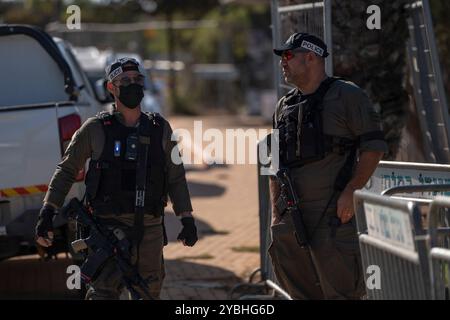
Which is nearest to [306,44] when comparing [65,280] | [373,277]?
[373,277]

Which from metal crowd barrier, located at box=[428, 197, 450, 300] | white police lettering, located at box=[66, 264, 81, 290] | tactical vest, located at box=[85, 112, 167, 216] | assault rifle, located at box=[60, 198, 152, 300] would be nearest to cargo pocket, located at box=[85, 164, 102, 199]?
tactical vest, located at box=[85, 112, 167, 216]

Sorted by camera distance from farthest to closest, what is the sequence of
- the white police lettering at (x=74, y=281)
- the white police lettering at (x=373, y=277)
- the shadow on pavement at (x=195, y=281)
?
the shadow on pavement at (x=195, y=281) → the white police lettering at (x=74, y=281) → the white police lettering at (x=373, y=277)

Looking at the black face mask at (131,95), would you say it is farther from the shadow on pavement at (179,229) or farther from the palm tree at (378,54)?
the shadow on pavement at (179,229)

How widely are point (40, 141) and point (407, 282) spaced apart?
13.7 feet

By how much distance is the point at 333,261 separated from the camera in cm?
631

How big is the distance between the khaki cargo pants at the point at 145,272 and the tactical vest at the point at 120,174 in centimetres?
12

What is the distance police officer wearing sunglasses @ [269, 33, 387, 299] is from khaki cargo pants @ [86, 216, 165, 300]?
2.36 feet

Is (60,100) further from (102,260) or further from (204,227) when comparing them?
(204,227)

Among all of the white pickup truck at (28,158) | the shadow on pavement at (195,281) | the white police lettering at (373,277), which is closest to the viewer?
the white police lettering at (373,277)

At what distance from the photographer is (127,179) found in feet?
21.0

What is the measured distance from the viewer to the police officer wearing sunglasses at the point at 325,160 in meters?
6.27

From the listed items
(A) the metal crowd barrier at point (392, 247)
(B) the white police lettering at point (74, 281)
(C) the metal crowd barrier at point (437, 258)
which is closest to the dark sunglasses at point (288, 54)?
(A) the metal crowd barrier at point (392, 247)

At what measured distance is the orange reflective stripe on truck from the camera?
27.5 ft

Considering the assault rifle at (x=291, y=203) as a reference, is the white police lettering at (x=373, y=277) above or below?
below
